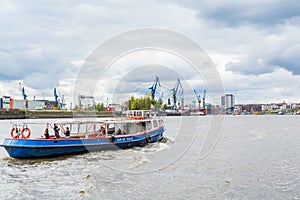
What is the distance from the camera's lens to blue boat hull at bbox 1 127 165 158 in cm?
2912

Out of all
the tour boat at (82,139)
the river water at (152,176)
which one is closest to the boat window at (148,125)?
the tour boat at (82,139)

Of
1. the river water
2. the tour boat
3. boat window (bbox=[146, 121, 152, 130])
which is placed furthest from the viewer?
boat window (bbox=[146, 121, 152, 130])

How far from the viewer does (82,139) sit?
3284 centimetres

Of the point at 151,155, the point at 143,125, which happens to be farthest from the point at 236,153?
the point at 143,125

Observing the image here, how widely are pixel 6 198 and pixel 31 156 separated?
1152 cm

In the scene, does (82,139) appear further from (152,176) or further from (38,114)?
(38,114)

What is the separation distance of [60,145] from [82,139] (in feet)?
8.40

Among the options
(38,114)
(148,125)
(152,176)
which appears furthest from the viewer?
(38,114)

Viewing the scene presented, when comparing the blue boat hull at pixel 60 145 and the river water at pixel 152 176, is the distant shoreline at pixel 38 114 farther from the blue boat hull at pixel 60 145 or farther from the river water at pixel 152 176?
the river water at pixel 152 176

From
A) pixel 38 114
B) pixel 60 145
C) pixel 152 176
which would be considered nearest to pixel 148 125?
pixel 60 145

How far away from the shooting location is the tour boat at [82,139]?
29328 mm

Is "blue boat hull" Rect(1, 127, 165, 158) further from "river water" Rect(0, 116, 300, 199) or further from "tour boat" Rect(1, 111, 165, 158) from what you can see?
"river water" Rect(0, 116, 300, 199)

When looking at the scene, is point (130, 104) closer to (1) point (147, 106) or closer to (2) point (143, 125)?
(1) point (147, 106)

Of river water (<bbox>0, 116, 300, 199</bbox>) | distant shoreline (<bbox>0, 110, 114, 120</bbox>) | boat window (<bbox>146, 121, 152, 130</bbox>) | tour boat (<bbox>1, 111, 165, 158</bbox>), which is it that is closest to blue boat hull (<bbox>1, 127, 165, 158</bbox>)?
tour boat (<bbox>1, 111, 165, 158</bbox>)
